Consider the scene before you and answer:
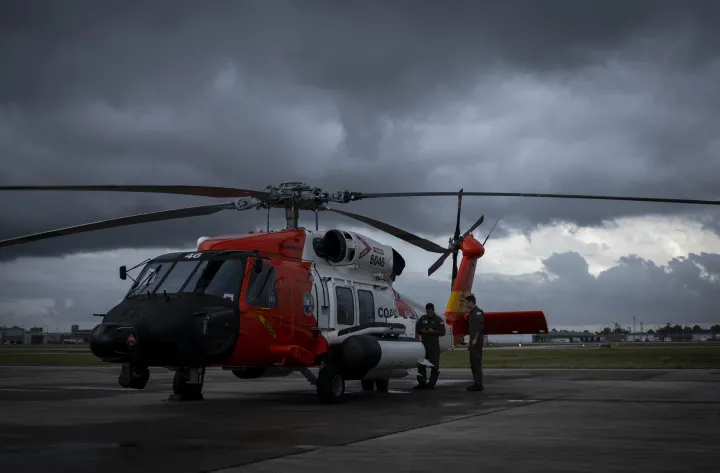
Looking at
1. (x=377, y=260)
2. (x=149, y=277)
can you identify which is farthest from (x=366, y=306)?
(x=149, y=277)

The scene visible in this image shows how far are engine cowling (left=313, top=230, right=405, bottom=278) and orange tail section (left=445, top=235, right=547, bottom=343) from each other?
374 cm

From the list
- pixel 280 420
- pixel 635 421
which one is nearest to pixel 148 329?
pixel 280 420

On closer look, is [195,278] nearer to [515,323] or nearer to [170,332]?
[170,332]

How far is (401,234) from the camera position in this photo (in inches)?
692

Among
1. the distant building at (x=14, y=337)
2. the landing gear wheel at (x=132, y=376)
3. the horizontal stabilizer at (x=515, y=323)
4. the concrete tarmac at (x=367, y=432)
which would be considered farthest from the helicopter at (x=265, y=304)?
the distant building at (x=14, y=337)

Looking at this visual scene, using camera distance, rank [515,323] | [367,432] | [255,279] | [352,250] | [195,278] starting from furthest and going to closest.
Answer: [515,323] → [352,250] → [255,279] → [195,278] → [367,432]

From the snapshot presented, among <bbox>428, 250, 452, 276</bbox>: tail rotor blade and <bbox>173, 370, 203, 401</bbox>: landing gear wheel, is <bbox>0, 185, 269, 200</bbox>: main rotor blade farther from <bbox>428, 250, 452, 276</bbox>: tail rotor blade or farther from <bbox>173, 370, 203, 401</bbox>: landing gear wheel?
<bbox>428, 250, 452, 276</bbox>: tail rotor blade

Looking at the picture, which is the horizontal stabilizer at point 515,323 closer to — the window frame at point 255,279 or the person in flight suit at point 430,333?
the person in flight suit at point 430,333

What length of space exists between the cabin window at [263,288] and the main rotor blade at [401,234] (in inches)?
103

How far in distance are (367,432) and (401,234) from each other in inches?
337

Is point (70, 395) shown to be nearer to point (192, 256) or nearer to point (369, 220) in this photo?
point (192, 256)

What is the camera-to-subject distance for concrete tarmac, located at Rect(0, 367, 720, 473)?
697cm

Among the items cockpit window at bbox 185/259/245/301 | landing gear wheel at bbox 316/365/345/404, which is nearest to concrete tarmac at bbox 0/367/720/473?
landing gear wheel at bbox 316/365/345/404

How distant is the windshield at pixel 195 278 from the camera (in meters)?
13.4
